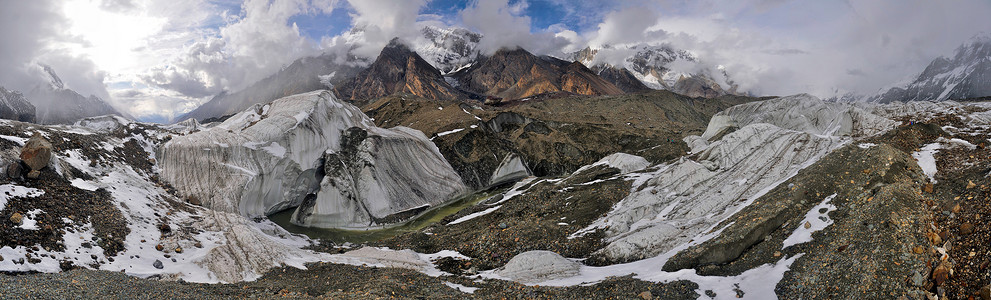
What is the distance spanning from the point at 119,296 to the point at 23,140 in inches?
787

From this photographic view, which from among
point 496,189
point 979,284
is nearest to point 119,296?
point 979,284

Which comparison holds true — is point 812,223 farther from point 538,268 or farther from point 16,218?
point 16,218

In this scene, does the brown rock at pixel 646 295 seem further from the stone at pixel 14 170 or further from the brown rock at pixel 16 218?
the stone at pixel 14 170

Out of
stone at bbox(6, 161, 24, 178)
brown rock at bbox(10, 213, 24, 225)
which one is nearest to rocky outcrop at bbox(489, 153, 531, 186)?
stone at bbox(6, 161, 24, 178)

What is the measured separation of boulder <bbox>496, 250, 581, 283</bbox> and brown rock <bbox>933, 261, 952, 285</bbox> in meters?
11.4

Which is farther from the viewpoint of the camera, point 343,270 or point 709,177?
point 709,177

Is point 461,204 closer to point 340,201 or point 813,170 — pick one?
point 340,201

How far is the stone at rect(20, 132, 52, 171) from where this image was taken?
2236 cm

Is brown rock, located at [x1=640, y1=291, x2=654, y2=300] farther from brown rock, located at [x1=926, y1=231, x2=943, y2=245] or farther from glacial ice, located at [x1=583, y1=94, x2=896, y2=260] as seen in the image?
brown rock, located at [x1=926, y1=231, x2=943, y2=245]

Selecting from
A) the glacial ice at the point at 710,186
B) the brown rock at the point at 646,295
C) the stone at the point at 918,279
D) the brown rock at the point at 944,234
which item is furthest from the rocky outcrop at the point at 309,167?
the brown rock at the point at 944,234

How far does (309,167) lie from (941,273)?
44489mm

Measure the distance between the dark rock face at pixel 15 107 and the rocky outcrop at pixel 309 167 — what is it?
113532 mm

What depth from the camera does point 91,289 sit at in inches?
512

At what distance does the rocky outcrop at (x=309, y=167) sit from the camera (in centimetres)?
3681
